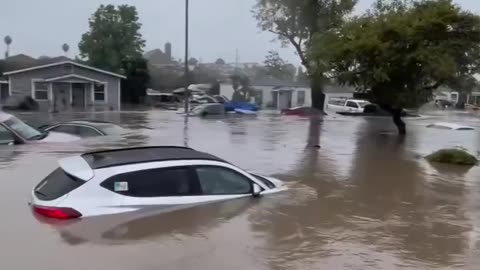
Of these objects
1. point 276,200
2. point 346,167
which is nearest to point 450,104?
point 346,167

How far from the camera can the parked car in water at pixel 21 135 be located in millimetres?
16484

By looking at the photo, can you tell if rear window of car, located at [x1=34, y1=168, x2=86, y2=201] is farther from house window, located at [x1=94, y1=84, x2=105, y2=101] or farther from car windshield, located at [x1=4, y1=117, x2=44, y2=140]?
house window, located at [x1=94, y1=84, x2=105, y2=101]

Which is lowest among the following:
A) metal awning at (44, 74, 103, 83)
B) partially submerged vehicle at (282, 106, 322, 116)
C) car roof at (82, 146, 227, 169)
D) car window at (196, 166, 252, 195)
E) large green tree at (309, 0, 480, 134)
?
partially submerged vehicle at (282, 106, 322, 116)

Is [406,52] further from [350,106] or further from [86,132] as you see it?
[350,106]

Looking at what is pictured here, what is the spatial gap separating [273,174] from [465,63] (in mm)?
14017

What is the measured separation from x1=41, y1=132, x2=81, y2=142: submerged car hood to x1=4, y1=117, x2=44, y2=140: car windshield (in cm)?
26

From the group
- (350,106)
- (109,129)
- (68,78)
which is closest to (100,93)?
(68,78)

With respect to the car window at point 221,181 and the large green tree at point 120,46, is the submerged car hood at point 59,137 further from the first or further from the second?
the large green tree at point 120,46

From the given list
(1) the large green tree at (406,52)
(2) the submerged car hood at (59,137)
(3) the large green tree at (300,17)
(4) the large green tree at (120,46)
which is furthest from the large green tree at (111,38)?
(2) the submerged car hood at (59,137)

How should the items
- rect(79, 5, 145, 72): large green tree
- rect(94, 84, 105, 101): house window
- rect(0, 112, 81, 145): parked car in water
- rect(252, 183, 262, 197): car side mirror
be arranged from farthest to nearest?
rect(79, 5, 145, 72): large green tree, rect(94, 84, 105, 101): house window, rect(0, 112, 81, 145): parked car in water, rect(252, 183, 262, 197): car side mirror

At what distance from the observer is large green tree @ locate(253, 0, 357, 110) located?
41156 millimetres

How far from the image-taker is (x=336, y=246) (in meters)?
7.01

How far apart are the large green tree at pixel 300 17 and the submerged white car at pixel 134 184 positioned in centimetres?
3220

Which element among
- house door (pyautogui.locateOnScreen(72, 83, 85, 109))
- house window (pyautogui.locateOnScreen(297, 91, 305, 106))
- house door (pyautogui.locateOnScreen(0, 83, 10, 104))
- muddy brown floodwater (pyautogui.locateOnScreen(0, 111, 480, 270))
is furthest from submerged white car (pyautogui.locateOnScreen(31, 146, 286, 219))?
house window (pyautogui.locateOnScreen(297, 91, 305, 106))
